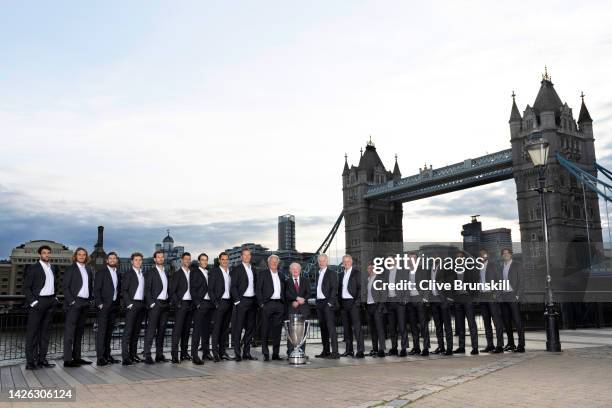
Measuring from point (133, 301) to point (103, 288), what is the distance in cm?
58

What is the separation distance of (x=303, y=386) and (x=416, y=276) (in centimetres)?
460

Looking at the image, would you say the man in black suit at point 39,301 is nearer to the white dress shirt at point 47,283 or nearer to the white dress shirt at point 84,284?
the white dress shirt at point 47,283

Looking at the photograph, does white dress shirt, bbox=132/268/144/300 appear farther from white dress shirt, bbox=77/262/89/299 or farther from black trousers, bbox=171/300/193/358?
white dress shirt, bbox=77/262/89/299

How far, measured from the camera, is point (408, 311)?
10969 millimetres

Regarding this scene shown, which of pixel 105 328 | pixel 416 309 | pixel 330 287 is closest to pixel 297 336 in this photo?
pixel 330 287

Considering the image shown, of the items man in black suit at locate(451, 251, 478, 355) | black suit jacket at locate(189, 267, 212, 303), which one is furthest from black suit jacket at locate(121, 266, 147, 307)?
man in black suit at locate(451, 251, 478, 355)

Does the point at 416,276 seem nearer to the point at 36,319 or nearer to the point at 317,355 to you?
the point at 317,355

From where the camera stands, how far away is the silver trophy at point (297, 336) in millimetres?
9031

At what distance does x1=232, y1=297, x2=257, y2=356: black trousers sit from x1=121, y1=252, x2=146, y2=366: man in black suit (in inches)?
65.0

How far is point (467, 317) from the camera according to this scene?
36.3 ft

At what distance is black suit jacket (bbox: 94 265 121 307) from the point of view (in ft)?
30.4

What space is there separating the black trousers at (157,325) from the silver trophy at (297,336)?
228cm

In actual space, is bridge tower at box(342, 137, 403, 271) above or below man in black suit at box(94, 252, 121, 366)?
above

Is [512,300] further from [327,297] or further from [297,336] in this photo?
[297,336]
